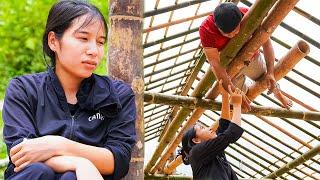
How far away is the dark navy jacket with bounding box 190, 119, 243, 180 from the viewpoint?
3889mm

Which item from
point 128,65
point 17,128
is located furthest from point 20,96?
point 128,65

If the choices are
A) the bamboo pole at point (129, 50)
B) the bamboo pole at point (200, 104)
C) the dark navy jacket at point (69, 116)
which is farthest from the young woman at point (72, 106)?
the bamboo pole at point (200, 104)

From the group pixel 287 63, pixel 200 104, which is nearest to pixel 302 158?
pixel 200 104

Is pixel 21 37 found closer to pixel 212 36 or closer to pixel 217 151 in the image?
pixel 217 151

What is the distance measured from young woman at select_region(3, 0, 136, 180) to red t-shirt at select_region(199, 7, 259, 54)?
2235 mm

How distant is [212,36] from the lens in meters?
4.24

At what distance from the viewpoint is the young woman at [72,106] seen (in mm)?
1864

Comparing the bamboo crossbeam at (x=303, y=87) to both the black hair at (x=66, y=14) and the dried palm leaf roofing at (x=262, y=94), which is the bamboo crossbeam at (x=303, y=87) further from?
the black hair at (x=66, y=14)

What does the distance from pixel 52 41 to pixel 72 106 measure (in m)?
0.28

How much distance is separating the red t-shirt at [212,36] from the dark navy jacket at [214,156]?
2.27 feet

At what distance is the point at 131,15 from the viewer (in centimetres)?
252

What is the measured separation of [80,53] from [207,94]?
4042mm

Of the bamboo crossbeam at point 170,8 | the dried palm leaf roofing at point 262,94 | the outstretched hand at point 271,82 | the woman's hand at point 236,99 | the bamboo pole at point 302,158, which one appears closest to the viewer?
the woman's hand at point 236,99

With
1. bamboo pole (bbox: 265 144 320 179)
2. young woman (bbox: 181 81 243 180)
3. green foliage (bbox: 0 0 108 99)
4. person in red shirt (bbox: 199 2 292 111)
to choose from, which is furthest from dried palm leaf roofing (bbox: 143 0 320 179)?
green foliage (bbox: 0 0 108 99)
